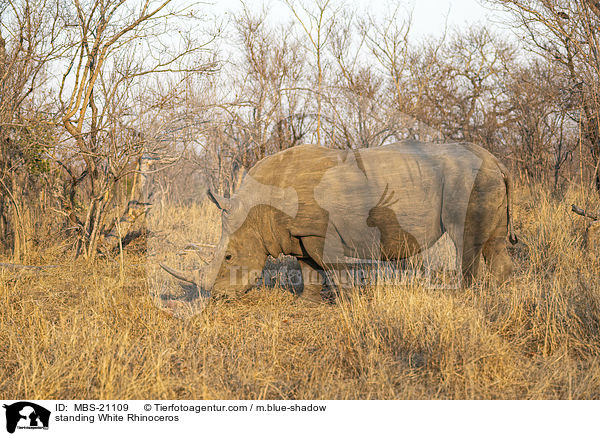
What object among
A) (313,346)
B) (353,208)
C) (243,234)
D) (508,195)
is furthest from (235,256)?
(508,195)

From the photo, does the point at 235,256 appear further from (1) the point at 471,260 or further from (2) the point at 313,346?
(1) the point at 471,260

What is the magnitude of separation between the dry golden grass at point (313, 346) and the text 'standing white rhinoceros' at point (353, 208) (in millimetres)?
453

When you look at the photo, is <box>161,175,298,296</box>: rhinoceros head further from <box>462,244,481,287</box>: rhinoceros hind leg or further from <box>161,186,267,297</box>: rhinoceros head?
<box>462,244,481,287</box>: rhinoceros hind leg

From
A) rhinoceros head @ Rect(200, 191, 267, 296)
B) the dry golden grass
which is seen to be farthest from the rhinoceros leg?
rhinoceros head @ Rect(200, 191, 267, 296)

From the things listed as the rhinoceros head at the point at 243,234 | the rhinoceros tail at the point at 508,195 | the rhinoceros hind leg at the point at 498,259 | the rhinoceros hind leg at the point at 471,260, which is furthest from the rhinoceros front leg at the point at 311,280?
the rhinoceros tail at the point at 508,195

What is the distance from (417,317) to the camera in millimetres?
3883

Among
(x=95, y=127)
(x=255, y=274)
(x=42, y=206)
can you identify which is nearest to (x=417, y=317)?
(x=255, y=274)

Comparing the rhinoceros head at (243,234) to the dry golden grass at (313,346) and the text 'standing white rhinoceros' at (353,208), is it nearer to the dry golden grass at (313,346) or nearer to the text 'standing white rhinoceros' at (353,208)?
the text 'standing white rhinoceros' at (353,208)

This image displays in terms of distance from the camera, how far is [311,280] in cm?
551

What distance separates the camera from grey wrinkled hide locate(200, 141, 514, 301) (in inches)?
198

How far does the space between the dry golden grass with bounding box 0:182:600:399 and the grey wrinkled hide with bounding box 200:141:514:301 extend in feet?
1.46

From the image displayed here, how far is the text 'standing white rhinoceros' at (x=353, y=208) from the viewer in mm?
5031
